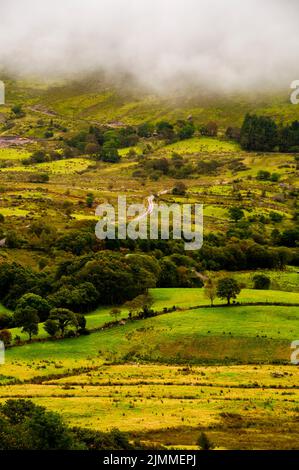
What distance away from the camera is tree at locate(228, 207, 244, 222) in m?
162

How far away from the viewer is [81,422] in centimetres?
4847

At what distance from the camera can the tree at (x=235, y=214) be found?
162 m

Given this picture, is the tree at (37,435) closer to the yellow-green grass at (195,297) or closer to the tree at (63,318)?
the tree at (63,318)

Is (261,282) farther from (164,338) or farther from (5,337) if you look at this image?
(5,337)

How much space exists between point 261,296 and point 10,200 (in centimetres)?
10239

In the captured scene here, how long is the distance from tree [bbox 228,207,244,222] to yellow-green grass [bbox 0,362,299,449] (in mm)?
94166

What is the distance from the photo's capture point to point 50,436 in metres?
39.2

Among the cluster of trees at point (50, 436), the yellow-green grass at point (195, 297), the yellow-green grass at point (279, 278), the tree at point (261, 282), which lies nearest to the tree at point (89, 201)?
the yellow-green grass at point (279, 278)

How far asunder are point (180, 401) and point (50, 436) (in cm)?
1882

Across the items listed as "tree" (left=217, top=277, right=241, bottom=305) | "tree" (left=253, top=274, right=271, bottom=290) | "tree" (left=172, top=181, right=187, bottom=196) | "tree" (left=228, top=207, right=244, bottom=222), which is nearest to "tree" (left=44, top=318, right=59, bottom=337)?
"tree" (left=217, top=277, right=241, bottom=305)

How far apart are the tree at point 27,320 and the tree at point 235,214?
8905cm

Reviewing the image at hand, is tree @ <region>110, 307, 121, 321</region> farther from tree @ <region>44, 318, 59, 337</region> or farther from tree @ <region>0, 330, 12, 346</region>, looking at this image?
tree @ <region>0, 330, 12, 346</region>

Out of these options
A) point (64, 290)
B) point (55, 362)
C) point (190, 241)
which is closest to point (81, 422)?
point (55, 362)

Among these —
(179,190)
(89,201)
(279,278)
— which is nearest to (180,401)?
(279,278)
